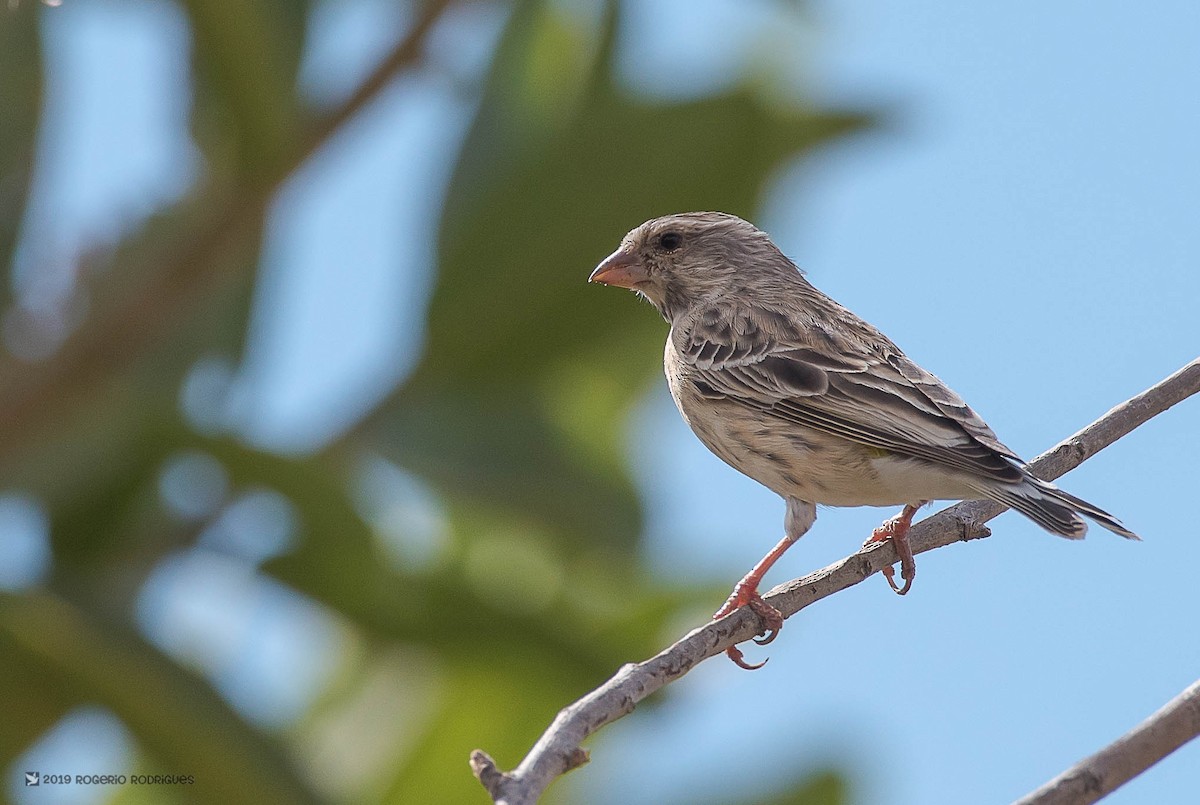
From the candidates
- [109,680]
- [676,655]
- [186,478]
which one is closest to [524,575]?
[186,478]

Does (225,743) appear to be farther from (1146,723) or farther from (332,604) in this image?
(1146,723)

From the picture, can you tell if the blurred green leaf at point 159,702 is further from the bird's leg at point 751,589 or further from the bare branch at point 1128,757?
the bare branch at point 1128,757

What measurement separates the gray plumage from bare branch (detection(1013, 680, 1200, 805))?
1.07m

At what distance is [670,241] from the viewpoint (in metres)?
5.62

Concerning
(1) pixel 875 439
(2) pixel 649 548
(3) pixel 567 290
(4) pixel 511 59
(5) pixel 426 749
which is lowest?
(5) pixel 426 749

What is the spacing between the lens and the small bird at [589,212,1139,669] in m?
4.28

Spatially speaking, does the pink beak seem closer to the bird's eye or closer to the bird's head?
the bird's head

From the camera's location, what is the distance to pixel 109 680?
21.2 ft

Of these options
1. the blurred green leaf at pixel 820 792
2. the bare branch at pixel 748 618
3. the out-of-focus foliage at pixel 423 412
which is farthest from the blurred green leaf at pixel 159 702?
the bare branch at pixel 748 618

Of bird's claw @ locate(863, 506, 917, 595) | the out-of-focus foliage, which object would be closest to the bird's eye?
bird's claw @ locate(863, 506, 917, 595)

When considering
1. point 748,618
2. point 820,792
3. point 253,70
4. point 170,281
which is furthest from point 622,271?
point 820,792

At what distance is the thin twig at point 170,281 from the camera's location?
7.20 meters

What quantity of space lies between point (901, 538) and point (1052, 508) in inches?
28.0

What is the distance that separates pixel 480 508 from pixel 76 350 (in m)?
2.14
